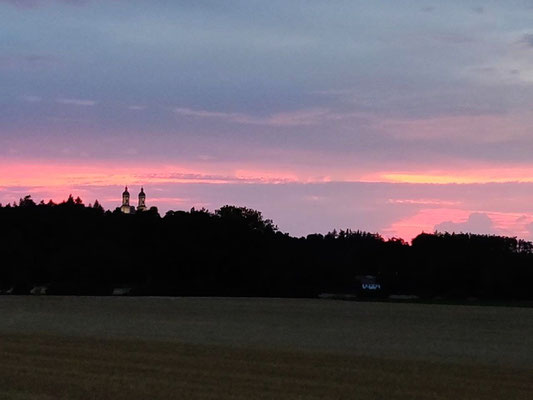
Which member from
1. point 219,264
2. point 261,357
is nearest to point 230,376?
point 261,357

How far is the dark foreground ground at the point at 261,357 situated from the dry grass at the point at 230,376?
31mm

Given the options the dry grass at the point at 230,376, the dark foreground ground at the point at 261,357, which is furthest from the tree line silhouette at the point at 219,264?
the dry grass at the point at 230,376

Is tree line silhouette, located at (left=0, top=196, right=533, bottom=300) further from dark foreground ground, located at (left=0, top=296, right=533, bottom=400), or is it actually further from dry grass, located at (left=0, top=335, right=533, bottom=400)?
dry grass, located at (left=0, top=335, right=533, bottom=400)

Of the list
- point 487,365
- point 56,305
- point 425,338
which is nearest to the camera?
point 487,365

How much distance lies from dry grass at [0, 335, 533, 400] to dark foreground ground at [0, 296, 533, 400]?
0.03 meters

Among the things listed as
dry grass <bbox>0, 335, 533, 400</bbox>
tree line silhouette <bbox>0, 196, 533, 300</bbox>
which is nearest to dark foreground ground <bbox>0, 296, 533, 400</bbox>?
dry grass <bbox>0, 335, 533, 400</bbox>

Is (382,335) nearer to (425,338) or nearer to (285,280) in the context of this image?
(425,338)

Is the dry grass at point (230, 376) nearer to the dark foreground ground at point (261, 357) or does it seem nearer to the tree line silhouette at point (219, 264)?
the dark foreground ground at point (261, 357)

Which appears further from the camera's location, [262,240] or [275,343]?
[262,240]

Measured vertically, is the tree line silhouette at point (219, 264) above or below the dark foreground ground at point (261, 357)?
above

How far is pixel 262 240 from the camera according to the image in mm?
118562

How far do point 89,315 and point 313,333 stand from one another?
1915 centimetres

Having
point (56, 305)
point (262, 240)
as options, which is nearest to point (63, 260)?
point (262, 240)

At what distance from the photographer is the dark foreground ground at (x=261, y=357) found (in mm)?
22109
